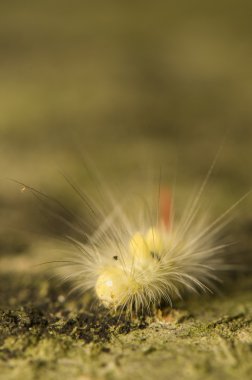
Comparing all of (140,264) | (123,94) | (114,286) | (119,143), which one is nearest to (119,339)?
(114,286)

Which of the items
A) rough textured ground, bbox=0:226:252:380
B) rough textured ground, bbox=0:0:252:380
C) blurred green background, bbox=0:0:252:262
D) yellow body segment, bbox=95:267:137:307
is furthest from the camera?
blurred green background, bbox=0:0:252:262

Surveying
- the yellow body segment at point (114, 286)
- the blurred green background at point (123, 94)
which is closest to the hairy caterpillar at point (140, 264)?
the yellow body segment at point (114, 286)

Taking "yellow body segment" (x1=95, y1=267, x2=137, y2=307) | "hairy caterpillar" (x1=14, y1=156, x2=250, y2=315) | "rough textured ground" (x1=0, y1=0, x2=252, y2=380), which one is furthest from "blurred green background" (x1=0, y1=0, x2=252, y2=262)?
"yellow body segment" (x1=95, y1=267, x2=137, y2=307)

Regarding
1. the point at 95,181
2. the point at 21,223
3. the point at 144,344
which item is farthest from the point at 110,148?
the point at 144,344

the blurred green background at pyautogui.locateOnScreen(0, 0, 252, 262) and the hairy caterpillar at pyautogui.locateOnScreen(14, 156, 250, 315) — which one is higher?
the blurred green background at pyautogui.locateOnScreen(0, 0, 252, 262)

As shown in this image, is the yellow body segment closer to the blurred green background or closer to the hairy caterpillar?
the hairy caterpillar

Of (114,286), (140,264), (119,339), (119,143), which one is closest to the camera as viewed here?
(119,339)

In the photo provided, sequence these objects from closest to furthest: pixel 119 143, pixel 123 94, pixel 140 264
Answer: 1. pixel 140 264
2. pixel 119 143
3. pixel 123 94

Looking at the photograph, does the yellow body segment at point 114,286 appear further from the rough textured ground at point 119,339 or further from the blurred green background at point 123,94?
the blurred green background at point 123,94

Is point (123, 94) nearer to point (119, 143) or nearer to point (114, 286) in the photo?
point (119, 143)
